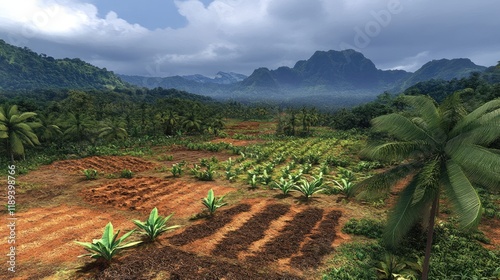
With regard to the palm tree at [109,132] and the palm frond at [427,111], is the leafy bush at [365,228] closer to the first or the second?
the palm frond at [427,111]

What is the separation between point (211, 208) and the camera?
39.4 ft

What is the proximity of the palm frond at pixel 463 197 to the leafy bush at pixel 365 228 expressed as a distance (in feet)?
17.1

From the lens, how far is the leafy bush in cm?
1075

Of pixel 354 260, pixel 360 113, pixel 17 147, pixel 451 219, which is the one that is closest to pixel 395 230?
pixel 354 260

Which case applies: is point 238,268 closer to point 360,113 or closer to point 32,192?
point 32,192

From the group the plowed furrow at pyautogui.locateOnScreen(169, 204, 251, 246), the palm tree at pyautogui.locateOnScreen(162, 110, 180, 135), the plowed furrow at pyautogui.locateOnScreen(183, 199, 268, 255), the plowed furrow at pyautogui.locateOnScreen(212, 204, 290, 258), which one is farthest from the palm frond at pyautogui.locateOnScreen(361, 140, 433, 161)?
the palm tree at pyautogui.locateOnScreen(162, 110, 180, 135)

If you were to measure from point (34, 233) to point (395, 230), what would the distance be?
1254 cm

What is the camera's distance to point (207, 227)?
10.6 meters

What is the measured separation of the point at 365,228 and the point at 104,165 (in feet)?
75.6

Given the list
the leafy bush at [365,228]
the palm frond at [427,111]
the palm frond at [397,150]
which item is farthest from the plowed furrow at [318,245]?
the palm frond at [427,111]

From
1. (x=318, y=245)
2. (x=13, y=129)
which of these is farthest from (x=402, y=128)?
(x=13, y=129)

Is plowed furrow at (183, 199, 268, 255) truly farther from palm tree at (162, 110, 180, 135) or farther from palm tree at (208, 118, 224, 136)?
palm tree at (162, 110, 180, 135)

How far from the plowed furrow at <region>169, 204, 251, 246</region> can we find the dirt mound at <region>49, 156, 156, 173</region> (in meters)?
13.9

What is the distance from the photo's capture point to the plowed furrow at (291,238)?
345 inches
